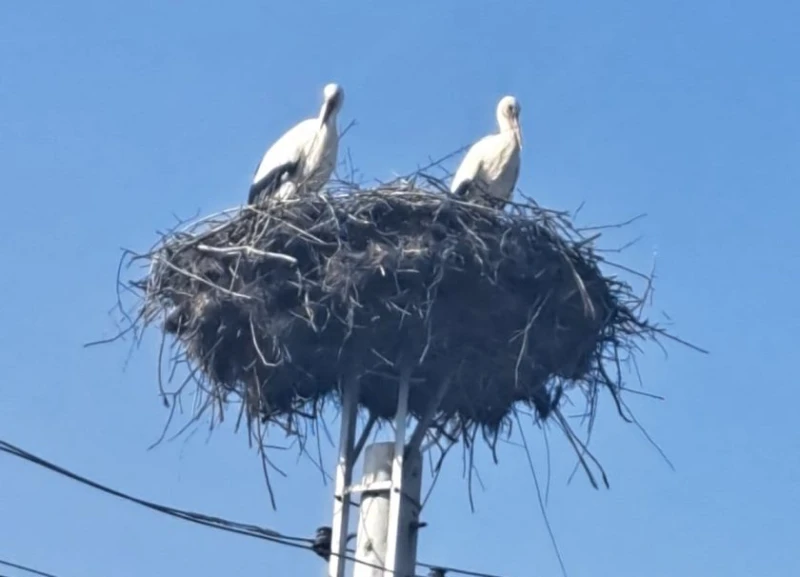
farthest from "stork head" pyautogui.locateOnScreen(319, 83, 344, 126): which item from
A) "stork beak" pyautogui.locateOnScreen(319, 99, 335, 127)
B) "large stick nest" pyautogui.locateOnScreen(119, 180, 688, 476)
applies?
"large stick nest" pyautogui.locateOnScreen(119, 180, 688, 476)

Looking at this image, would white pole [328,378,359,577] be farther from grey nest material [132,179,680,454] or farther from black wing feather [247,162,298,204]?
black wing feather [247,162,298,204]

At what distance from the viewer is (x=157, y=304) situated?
29.8 feet

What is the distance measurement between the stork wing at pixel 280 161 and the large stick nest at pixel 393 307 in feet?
4.92

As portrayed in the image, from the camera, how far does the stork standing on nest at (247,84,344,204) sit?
1055 centimetres

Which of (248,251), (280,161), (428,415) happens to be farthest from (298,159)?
(428,415)

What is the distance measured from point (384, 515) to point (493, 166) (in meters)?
3.16

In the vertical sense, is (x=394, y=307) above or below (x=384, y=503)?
above

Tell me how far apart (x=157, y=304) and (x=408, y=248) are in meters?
1.25

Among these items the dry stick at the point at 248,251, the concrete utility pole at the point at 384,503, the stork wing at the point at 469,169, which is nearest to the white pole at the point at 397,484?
the concrete utility pole at the point at 384,503

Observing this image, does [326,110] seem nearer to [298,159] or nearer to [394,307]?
[298,159]

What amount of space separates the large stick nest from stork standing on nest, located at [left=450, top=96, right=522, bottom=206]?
1277mm

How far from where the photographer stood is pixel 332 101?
1130 cm

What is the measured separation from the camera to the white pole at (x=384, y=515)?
309 inches

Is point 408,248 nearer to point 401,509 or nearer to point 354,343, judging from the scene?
point 354,343
